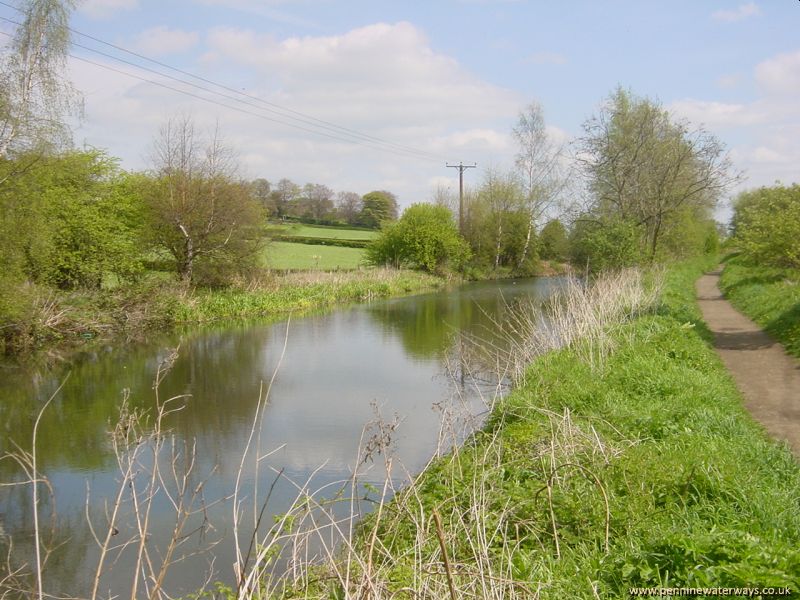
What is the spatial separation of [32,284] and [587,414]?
1510 cm

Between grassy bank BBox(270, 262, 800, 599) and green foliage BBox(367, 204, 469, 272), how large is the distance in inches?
1177

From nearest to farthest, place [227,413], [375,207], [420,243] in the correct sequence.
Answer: [227,413] → [420,243] → [375,207]

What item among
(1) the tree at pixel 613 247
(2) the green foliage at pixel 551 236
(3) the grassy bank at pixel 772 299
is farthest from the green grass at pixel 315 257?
(3) the grassy bank at pixel 772 299

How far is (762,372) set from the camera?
993 cm

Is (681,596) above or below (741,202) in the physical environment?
below

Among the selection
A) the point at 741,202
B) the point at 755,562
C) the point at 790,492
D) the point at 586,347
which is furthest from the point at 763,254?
the point at 741,202

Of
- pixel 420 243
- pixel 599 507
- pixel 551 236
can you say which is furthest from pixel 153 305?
pixel 551 236

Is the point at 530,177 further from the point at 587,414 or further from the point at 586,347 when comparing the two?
the point at 587,414

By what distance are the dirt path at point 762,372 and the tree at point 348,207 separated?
168ft

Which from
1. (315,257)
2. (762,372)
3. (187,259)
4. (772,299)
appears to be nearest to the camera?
(762,372)

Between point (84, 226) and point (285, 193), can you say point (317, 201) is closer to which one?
A: point (285, 193)

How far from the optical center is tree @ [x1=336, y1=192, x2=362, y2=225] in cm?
6600

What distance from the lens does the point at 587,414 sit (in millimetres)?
7117

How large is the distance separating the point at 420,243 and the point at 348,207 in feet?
97.8
